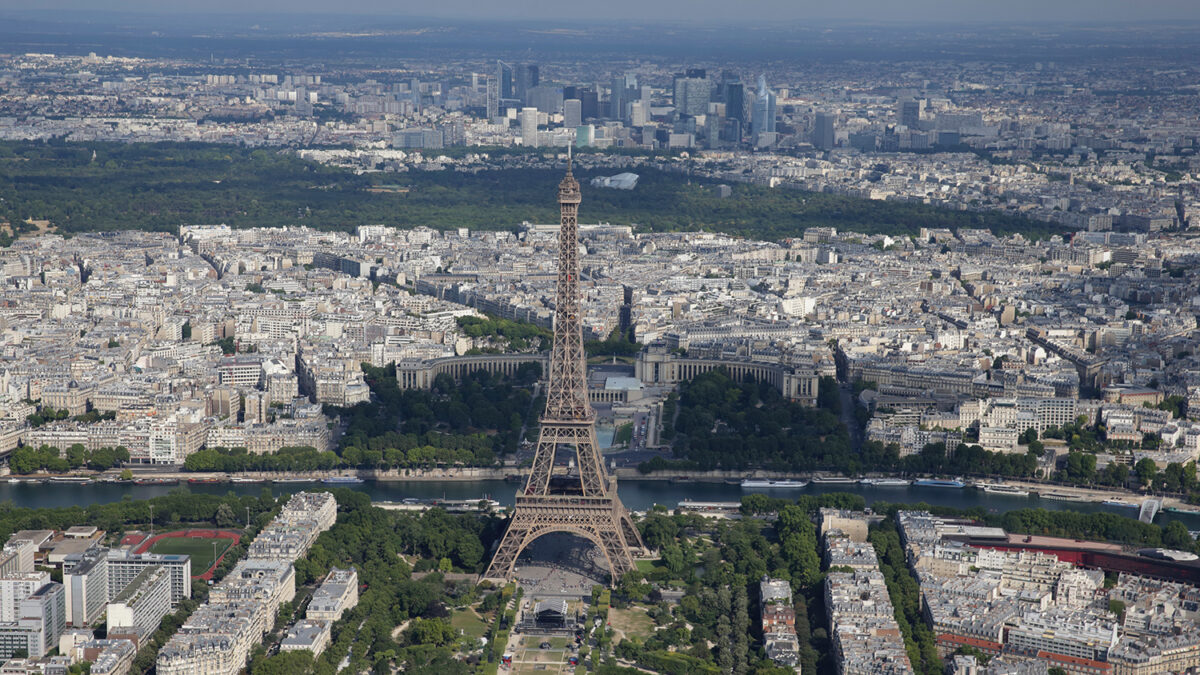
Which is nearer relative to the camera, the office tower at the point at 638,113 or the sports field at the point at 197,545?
the sports field at the point at 197,545

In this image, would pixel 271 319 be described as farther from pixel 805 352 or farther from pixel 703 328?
pixel 805 352

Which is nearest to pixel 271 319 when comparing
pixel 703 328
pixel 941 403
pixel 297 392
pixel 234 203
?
pixel 297 392

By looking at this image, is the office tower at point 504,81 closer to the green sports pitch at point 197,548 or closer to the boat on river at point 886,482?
the boat on river at point 886,482

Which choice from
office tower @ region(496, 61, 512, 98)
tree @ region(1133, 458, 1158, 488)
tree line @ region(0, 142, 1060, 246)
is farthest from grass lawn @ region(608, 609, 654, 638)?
office tower @ region(496, 61, 512, 98)

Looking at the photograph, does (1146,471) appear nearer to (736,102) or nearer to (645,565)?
(645,565)

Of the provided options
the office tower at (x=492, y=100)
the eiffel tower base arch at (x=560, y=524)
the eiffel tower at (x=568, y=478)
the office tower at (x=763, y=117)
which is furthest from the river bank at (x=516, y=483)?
the office tower at (x=492, y=100)
